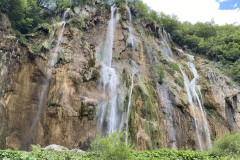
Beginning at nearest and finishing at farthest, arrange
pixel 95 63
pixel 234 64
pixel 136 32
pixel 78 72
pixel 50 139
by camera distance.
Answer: pixel 50 139 → pixel 78 72 → pixel 95 63 → pixel 136 32 → pixel 234 64

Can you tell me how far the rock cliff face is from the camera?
16375 mm

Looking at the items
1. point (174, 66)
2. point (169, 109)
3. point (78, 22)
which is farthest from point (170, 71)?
point (78, 22)

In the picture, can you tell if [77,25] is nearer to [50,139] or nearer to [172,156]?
[50,139]

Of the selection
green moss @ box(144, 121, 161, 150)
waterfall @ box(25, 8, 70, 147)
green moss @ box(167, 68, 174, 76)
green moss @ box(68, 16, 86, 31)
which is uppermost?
green moss @ box(68, 16, 86, 31)

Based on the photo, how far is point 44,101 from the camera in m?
17.7

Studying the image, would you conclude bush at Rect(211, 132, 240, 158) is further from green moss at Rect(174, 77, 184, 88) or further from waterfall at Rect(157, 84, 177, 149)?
green moss at Rect(174, 77, 184, 88)

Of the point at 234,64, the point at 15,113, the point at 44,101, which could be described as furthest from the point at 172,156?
the point at 234,64

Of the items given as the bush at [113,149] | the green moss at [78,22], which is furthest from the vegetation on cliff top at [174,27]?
the bush at [113,149]

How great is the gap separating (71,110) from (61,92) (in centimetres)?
172

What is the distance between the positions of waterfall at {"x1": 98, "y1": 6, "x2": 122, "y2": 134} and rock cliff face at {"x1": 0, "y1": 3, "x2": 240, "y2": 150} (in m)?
0.48

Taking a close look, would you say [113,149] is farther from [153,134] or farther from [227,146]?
[153,134]

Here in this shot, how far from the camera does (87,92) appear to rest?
17.8 m

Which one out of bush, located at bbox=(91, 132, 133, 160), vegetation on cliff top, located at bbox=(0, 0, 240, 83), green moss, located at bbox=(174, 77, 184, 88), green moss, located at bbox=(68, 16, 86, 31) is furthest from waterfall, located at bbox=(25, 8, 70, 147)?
green moss, located at bbox=(174, 77, 184, 88)

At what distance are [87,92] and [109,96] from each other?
1924mm
